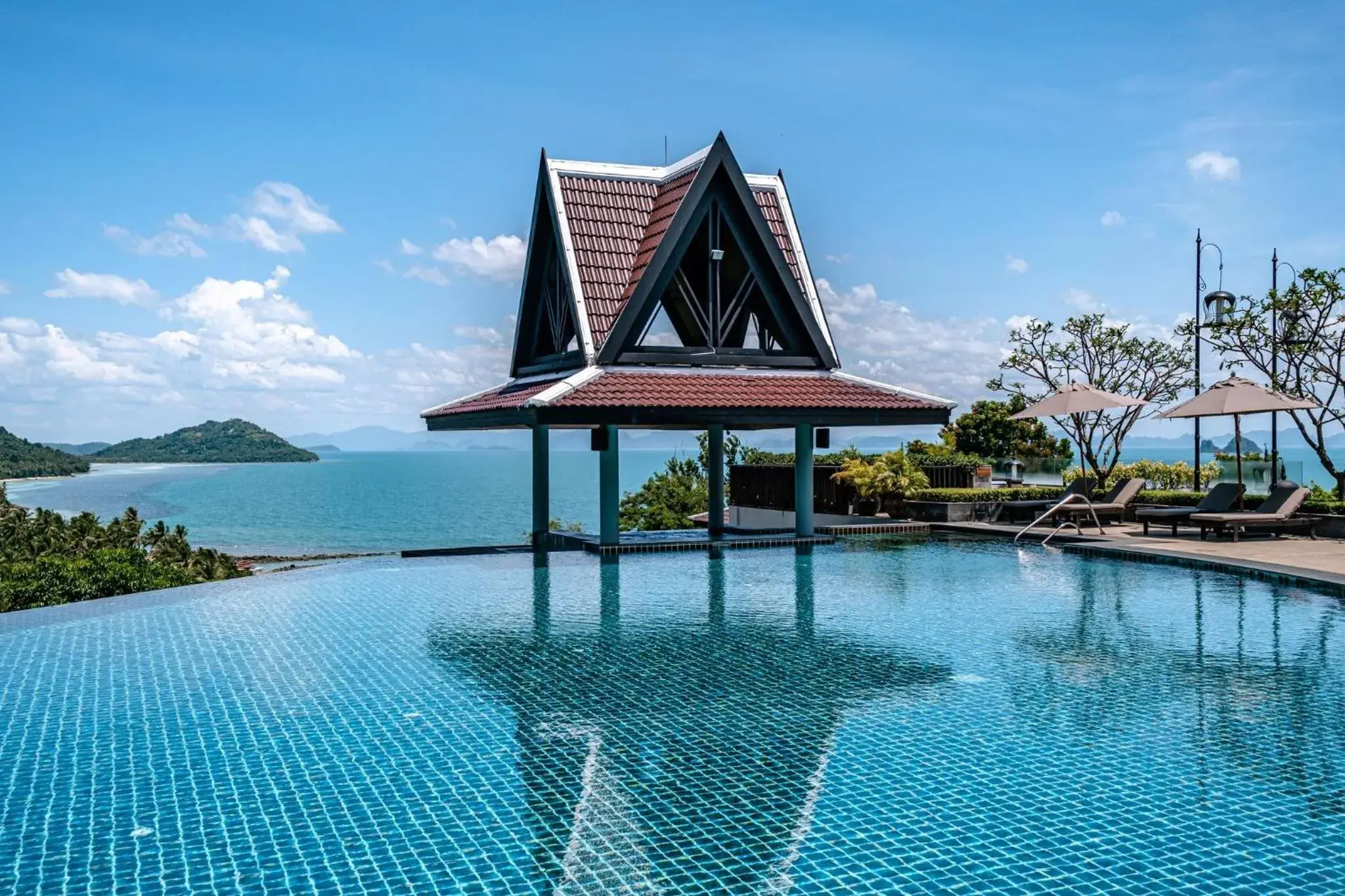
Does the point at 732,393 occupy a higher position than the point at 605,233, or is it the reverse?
the point at 605,233

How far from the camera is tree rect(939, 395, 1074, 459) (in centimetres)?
3284

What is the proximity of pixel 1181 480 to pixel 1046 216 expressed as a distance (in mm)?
7897

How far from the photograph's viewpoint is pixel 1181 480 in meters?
26.1

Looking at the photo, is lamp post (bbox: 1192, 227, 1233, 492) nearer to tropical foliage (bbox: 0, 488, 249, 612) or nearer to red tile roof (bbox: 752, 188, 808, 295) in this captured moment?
red tile roof (bbox: 752, 188, 808, 295)

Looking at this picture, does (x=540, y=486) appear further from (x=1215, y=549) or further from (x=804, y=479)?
(x=1215, y=549)

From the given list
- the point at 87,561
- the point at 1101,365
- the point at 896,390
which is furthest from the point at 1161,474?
the point at 87,561

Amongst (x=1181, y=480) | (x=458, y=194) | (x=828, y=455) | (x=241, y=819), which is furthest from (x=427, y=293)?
(x=241, y=819)

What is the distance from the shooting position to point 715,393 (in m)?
17.3

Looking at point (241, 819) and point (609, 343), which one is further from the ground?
point (609, 343)

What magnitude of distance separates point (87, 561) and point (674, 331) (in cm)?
1143

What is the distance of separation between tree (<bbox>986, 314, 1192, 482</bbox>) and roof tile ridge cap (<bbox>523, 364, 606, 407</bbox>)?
15.1 metres

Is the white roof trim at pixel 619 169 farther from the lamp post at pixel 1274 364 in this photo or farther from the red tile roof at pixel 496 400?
the lamp post at pixel 1274 364

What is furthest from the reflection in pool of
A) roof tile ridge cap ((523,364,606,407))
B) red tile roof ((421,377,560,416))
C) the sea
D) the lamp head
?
the sea

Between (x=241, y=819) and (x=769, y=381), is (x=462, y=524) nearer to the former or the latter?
(x=769, y=381)
